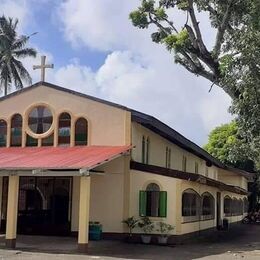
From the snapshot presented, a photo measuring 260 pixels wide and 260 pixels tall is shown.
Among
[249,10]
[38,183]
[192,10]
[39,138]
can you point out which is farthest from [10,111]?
[249,10]

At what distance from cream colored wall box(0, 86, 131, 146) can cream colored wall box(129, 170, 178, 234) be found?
5.01 feet

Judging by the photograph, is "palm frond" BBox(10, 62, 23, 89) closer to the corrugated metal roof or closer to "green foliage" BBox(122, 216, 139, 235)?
the corrugated metal roof

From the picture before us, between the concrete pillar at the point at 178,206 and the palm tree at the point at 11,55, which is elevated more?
the palm tree at the point at 11,55

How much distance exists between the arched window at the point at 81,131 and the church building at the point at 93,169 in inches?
1.7

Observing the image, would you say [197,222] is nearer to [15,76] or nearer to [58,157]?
[58,157]

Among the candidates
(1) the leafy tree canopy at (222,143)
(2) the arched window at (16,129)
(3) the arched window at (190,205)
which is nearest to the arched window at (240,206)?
(1) the leafy tree canopy at (222,143)

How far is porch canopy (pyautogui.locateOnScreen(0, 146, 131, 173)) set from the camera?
17750 millimetres

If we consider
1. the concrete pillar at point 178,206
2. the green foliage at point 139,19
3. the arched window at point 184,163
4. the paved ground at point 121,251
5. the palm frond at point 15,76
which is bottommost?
the paved ground at point 121,251

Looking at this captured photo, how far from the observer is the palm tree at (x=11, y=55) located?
48912 millimetres

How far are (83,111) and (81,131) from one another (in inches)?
33.5

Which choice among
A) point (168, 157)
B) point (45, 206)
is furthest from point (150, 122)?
point (45, 206)

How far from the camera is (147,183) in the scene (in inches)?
846

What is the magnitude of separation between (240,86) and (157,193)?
24.8 feet

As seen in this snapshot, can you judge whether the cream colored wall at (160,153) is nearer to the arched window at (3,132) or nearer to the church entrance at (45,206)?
the church entrance at (45,206)
